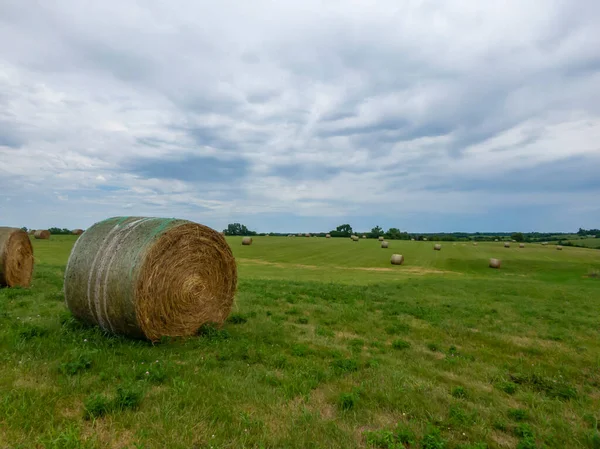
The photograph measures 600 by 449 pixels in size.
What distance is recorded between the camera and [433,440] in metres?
3.95

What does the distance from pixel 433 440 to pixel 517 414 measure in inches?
70.2

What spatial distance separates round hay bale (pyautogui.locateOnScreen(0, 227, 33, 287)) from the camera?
39.5 feet

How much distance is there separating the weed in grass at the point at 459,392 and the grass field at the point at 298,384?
0.06 ft

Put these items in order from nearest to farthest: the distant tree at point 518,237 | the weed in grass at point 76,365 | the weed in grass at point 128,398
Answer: the weed in grass at point 128,398 → the weed in grass at point 76,365 → the distant tree at point 518,237

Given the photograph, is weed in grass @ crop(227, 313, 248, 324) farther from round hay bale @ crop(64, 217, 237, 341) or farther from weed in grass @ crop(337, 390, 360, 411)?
weed in grass @ crop(337, 390, 360, 411)

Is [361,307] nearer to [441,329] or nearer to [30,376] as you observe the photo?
[441,329]

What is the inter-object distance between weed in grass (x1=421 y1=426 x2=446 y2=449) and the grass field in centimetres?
1

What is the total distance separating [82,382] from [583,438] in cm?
663

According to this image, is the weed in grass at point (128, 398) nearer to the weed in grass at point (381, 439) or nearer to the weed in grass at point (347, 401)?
the weed in grass at point (347, 401)

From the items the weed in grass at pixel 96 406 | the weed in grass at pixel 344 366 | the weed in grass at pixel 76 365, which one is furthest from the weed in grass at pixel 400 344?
the weed in grass at pixel 76 365

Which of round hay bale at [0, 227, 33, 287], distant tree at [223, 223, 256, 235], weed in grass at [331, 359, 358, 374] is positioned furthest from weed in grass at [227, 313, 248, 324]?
distant tree at [223, 223, 256, 235]

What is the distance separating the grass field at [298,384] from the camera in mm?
3879

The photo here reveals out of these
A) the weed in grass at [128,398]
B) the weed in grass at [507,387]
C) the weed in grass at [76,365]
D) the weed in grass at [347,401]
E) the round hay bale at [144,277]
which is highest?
the round hay bale at [144,277]

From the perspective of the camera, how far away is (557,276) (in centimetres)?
2859
